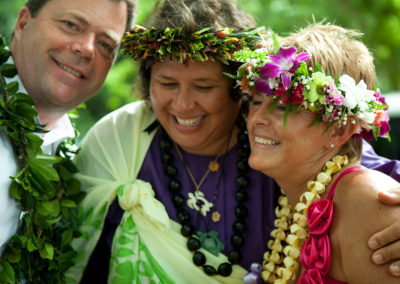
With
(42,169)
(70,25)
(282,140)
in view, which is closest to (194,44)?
(282,140)

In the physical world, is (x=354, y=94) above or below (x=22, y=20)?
below

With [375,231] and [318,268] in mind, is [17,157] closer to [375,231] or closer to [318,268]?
[318,268]

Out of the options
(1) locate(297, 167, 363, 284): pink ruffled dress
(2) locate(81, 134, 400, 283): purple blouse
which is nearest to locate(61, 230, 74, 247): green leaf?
(2) locate(81, 134, 400, 283): purple blouse

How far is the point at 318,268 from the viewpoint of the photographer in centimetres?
242

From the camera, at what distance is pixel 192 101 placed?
120 inches

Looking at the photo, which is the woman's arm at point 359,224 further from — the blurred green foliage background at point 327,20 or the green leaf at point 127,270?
the blurred green foliage background at point 327,20

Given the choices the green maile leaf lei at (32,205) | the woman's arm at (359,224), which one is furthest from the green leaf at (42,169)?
the woman's arm at (359,224)

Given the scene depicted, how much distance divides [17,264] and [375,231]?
1956mm

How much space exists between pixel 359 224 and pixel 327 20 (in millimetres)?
6467

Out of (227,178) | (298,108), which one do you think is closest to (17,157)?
(227,178)

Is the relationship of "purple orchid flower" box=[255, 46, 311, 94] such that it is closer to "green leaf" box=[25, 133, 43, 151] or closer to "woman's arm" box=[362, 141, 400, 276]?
"woman's arm" box=[362, 141, 400, 276]

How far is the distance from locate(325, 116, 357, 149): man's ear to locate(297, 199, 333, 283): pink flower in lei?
13.3 inches

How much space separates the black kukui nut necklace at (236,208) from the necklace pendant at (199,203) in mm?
48

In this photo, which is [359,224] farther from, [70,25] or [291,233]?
[70,25]
